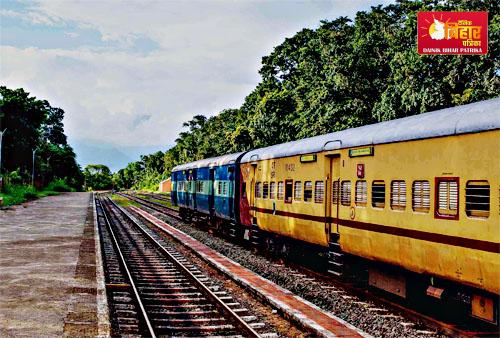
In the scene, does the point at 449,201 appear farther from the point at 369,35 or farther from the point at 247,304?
the point at 369,35

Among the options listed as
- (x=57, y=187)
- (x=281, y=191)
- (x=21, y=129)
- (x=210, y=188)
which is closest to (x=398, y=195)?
(x=281, y=191)

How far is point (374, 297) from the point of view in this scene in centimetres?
1220

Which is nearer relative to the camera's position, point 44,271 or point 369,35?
point 44,271

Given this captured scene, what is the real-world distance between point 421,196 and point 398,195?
0.81m

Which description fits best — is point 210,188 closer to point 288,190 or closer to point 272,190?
point 272,190

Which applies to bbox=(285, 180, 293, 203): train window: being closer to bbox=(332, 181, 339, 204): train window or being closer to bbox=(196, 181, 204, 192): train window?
bbox=(332, 181, 339, 204): train window

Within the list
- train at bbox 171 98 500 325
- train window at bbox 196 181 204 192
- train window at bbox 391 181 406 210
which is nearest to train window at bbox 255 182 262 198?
train at bbox 171 98 500 325

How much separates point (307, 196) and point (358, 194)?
2963 millimetres

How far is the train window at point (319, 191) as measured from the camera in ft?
47.3

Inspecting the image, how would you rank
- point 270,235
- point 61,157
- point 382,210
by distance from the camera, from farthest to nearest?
1. point 61,157
2. point 270,235
3. point 382,210

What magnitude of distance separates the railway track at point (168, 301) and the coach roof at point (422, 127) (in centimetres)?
441

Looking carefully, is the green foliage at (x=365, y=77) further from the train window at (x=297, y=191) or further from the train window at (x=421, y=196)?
the train window at (x=421, y=196)

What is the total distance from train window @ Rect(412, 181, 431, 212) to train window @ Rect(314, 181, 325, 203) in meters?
4.14

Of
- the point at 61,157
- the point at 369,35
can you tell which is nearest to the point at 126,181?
the point at 61,157
